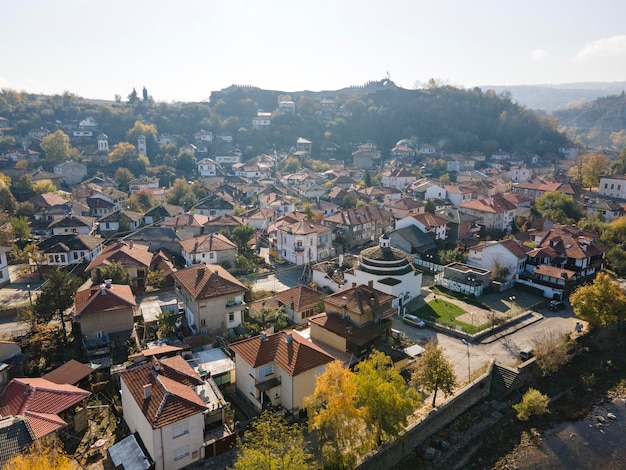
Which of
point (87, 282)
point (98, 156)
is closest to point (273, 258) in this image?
point (87, 282)

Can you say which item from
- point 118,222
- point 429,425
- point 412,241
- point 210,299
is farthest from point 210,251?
point 429,425

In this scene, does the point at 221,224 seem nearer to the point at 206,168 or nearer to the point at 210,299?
the point at 210,299

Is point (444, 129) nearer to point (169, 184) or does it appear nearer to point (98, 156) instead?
point (169, 184)

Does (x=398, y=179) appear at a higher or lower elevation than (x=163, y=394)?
lower

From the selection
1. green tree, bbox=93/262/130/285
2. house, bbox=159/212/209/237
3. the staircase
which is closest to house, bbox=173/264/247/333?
green tree, bbox=93/262/130/285

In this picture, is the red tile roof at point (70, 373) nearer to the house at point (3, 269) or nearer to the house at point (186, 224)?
the house at point (3, 269)

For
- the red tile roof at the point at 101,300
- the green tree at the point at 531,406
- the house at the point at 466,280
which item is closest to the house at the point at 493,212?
the house at the point at 466,280

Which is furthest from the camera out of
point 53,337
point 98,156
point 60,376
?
point 98,156
